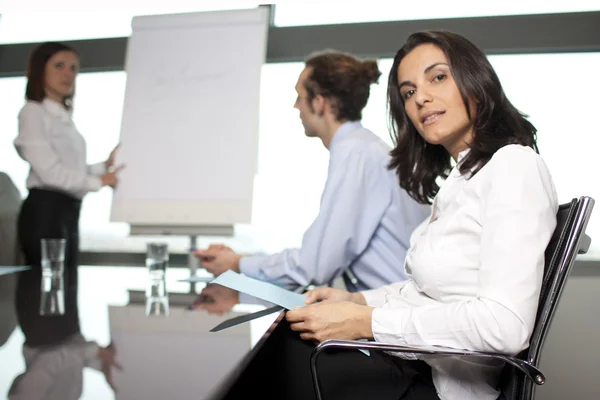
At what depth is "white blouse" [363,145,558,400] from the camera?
85cm

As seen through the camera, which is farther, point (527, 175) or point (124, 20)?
point (124, 20)

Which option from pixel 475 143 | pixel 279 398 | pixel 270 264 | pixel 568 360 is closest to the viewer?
pixel 475 143

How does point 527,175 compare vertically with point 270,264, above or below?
above

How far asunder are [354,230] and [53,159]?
220cm

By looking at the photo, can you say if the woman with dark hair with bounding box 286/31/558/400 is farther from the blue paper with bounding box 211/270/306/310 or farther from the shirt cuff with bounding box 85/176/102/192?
the shirt cuff with bounding box 85/176/102/192

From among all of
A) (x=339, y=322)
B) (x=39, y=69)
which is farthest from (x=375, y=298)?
(x=39, y=69)

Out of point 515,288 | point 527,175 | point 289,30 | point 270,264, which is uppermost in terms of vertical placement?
point 289,30

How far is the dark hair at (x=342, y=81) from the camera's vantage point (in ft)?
7.07

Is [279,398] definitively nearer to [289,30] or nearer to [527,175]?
[527,175]

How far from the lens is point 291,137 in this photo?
3396 mm

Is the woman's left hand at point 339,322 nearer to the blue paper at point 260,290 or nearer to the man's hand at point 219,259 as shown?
the blue paper at point 260,290

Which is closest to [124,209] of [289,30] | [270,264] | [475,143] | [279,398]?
[289,30]

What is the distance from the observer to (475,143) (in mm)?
1096

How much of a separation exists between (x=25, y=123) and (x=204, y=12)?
1.30 meters
